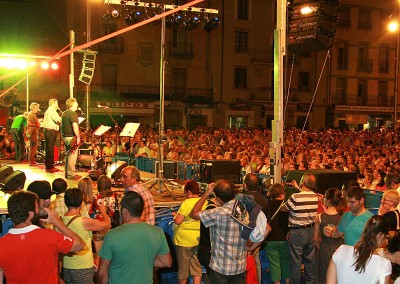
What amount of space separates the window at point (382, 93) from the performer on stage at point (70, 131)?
43.4m

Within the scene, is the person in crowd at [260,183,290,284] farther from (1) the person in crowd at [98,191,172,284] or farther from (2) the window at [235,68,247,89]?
(2) the window at [235,68,247,89]

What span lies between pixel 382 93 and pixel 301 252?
46170 mm

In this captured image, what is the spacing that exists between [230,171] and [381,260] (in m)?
6.67

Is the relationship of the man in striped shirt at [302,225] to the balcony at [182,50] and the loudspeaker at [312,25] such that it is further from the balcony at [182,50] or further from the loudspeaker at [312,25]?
the balcony at [182,50]

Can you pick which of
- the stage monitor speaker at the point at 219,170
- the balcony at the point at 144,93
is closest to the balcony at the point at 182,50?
the balcony at the point at 144,93

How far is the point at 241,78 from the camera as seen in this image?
44.7 metres

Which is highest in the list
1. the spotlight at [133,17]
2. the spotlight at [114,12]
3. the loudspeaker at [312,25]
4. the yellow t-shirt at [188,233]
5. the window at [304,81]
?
the window at [304,81]

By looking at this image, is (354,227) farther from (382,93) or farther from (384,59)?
(384,59)

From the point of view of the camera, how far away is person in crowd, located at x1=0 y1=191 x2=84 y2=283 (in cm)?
417

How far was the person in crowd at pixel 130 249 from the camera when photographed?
4668 mm

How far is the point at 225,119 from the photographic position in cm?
4372

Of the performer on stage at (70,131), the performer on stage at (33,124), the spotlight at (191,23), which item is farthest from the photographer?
the spotlight at (191,23)

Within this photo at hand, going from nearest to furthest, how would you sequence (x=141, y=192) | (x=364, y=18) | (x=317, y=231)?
(x=141, y=192) < (x=317, y=231) < (x=364, y=18)

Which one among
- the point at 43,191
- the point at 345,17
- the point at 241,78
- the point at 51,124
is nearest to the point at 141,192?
the point at 43,191
